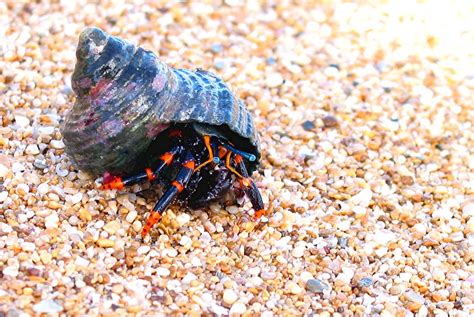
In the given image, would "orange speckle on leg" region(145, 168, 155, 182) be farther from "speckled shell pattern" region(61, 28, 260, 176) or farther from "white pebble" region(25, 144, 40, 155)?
"white pebble" region(25, 144, 40, 155)

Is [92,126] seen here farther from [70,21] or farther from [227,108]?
[70,21]

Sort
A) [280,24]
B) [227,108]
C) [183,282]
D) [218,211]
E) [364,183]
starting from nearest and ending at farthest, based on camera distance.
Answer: [183,282] < [227,108] < [218,211] < [364,183] < [280,24]

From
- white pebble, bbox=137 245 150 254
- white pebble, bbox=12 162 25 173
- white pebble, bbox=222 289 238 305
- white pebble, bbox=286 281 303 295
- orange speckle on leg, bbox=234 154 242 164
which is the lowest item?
white pebble, bbox=286 281 303 295

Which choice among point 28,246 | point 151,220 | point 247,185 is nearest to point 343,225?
point 247,185

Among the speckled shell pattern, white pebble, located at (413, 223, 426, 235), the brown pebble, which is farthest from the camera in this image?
the brown pebble

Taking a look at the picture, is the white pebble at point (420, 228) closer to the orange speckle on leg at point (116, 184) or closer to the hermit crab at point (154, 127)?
Result: the hermit crab at point (154, 127)

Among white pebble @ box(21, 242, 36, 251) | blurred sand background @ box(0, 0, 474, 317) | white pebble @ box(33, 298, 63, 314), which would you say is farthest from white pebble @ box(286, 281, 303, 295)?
white pebble @ box(21, 242, 36, 251)

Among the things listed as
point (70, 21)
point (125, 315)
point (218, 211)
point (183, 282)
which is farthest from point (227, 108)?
point (70, 21)
